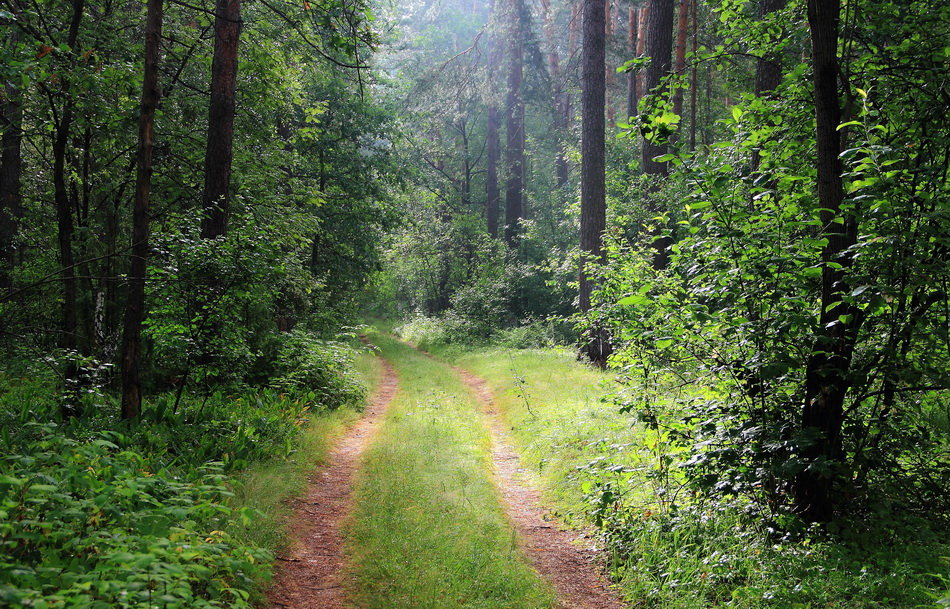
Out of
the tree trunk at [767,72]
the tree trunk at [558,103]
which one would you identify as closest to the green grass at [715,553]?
the tree trunk at [767,72]

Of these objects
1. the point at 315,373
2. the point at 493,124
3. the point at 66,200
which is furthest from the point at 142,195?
the point at 493,124

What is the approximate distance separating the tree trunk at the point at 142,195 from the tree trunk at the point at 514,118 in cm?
1965

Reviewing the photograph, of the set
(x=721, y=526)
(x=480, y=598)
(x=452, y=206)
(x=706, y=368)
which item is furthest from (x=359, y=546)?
(x=452, y=206)

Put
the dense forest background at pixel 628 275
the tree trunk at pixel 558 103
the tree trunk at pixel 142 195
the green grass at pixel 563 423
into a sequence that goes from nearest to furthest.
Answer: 1. the dense forest background at pixel 628 275
2. the tree trunk at pixel 142 195
3. the green grass at pixel 563 423
4. the tree trunk at pixel 558 103

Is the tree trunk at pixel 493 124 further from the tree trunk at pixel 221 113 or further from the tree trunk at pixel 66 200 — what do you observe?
the tree trunk at pixel 66 200

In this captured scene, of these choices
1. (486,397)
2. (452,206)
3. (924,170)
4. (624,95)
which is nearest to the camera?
(924,170)

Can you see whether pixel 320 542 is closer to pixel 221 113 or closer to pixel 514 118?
pixel 221 113

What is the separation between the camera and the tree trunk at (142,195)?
5.89 metres

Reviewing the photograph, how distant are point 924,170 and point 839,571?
2723 millimetres

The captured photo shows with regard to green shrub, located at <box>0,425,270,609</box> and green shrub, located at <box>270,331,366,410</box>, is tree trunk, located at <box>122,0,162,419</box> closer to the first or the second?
green shrub, located at <box>0,425,270,609</box>

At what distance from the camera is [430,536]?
17.1 feet

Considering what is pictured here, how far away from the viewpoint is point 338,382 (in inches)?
421

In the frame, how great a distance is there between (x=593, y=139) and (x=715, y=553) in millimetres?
11340

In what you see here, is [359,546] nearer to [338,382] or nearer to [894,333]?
[894,333]
